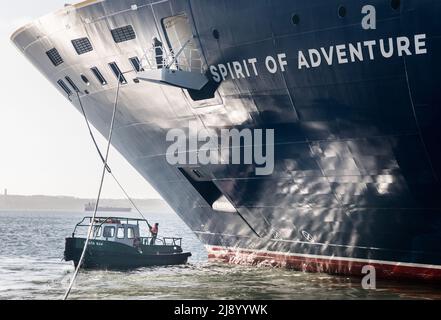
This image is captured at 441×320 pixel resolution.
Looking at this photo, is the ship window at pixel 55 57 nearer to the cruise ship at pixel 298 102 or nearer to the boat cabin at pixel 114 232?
the cruise ship at pixel 298 102

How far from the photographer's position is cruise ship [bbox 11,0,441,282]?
1733 centimetres

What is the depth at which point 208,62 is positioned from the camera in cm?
1998

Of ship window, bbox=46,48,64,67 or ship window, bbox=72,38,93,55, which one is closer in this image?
ship window, bbox=72,38,93,55

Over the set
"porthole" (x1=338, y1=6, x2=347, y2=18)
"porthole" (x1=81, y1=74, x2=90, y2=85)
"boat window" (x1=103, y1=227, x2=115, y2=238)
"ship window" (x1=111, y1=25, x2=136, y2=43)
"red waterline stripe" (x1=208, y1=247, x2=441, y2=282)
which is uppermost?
"ship window" (x1=111, y1=25, x2=136, y2=43)

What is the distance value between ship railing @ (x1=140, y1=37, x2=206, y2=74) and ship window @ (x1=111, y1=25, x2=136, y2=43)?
927 millimetres

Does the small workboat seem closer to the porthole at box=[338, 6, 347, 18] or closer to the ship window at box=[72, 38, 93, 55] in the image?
the ship window at box=[72, 38, 93, 55]

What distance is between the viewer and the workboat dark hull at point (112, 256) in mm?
30891

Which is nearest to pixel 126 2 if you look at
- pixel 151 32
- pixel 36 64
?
pixel 151 32

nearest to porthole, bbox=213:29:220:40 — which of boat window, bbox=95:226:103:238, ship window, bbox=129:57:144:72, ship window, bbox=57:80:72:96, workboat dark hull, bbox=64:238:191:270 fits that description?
ship window, bbox=129:57:144:72

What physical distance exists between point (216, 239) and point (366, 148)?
36.3ft

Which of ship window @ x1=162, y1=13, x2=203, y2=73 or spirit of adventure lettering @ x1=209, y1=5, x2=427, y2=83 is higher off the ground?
ship window @ x1=162, y1=13, x2=203, y2=73

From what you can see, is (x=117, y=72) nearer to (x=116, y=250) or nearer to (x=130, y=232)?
(x=116, y=250)

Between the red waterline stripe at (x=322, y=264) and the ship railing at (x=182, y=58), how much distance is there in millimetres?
7878

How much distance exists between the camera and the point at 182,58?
20.4 meters
